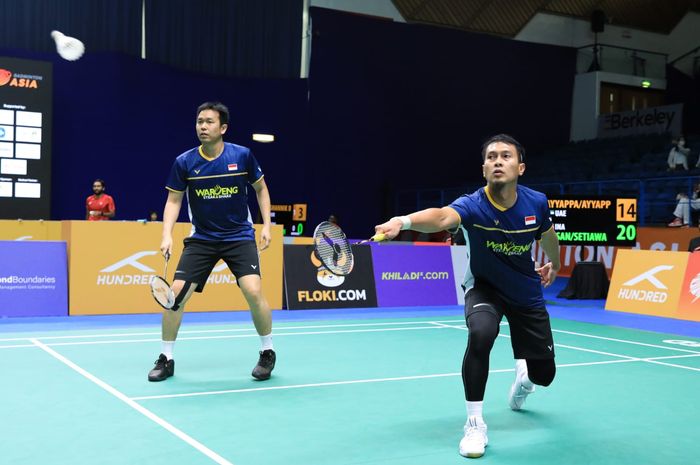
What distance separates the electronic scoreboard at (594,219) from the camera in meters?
11.8

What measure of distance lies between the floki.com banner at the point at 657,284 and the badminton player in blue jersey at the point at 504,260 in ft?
20.5

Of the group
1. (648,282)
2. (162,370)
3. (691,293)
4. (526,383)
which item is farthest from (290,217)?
(526,383)

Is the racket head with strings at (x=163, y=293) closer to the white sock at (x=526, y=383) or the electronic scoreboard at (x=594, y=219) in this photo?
the white sock at (x=526, y=383)

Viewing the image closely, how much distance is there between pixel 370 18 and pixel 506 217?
1980 cm

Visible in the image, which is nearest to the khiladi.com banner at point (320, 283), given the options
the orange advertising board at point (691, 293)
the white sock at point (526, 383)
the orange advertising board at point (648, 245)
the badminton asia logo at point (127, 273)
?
the badminton asia logo at point (127, 273)

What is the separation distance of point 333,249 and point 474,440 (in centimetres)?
133

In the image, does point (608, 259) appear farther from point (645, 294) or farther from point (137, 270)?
point (137, 270)

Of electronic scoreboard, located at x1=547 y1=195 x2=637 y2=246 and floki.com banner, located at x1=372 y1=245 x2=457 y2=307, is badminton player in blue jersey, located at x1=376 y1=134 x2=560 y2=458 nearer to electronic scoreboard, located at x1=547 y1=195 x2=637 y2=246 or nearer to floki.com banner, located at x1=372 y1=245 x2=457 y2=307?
floki.com banner, located at x1=372 y1=245 x2=457 y2=307

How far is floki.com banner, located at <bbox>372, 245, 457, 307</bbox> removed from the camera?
1074 centimetres

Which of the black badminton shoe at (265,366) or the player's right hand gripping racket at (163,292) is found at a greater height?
the player's right hand gripping racket at (163,292)

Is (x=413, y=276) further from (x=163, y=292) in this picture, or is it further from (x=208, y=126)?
(x=163, y=292)

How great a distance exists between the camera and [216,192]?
17.8 ft

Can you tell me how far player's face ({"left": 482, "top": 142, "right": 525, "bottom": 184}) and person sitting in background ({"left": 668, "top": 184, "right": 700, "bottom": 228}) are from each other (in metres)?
12.9

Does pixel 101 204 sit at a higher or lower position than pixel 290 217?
higher
